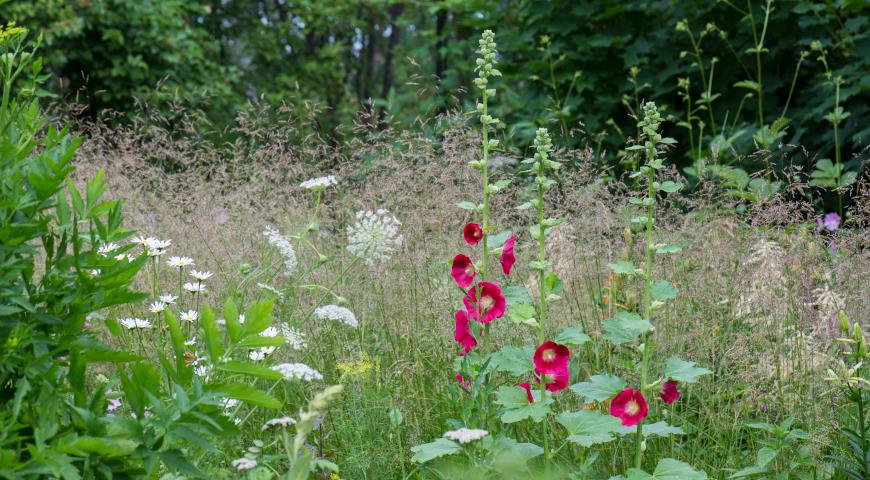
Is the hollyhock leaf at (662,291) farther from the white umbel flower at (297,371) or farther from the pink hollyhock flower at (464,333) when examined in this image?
the white umbel flower at (297,371)

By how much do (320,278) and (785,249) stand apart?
5.82 feet

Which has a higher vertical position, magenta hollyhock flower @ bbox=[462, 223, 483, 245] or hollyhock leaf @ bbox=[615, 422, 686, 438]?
magenta hollyhock flower @ bbox=[462, 223, 483, 245]

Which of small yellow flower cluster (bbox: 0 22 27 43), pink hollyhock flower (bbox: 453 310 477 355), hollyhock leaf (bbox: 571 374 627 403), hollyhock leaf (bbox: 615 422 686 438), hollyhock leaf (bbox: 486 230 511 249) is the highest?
small yellow flower cluster (bbox: 0 22 27 43)

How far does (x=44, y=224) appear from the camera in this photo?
163 centimetres

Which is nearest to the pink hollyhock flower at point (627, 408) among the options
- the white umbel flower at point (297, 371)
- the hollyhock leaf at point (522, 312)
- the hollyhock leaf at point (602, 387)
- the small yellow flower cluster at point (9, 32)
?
the hollyhock leaf at point (602, 387)

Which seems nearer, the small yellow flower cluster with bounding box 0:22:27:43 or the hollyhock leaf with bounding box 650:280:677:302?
the small yellow flower cluster with bounding box 0:22:27:43

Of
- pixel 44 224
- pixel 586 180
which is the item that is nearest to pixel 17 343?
pixel 44 224

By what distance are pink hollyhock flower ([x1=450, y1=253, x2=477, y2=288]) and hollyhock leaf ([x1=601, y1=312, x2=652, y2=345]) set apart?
0.35 metres

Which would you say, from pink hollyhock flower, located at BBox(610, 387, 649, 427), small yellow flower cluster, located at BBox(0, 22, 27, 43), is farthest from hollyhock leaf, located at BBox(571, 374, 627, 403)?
small yellow flower cluster, located at BBox(0, 22, 27, 43)

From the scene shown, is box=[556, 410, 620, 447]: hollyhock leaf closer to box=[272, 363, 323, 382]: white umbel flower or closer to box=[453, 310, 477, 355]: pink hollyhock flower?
box=[453, 310, 477, 355]: pink hollyhock flower

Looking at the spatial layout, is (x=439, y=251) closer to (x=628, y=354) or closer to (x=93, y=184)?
(x=628, y=354)

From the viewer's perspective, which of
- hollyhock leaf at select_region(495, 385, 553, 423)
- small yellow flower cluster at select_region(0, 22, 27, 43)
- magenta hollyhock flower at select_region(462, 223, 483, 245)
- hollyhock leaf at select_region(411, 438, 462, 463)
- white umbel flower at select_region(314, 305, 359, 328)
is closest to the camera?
small yellow flower cluster at select_region(0, 22, 27, 43)

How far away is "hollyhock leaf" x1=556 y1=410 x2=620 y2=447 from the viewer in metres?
2.04

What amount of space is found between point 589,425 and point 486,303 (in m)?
0.38
